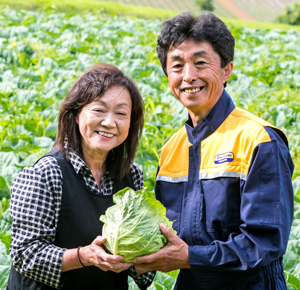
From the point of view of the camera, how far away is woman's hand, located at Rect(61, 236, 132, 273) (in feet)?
6.89

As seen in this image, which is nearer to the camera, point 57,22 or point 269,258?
point 269,258

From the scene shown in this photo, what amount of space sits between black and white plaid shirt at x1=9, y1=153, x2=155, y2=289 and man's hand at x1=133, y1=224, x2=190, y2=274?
0.48 metres

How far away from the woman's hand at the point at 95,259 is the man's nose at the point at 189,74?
1015 mm

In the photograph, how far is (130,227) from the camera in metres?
2.14

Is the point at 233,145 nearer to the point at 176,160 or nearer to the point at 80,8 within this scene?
the point at 176,160

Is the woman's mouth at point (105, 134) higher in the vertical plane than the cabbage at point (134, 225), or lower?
higher

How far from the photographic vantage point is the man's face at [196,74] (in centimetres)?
241

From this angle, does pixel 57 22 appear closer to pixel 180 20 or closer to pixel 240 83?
pixel 240 83

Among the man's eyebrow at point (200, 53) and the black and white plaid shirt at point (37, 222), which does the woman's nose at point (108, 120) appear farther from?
the man's eyebrow at point (200, 53)

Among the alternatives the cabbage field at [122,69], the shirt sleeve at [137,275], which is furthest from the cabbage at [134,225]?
the cabbage field at [122,69]

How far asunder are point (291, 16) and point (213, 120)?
33.8 meters

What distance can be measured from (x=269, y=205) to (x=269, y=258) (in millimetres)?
272

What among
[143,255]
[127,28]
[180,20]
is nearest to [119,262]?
[143,255]

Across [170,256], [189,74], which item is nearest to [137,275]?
[170,256]
